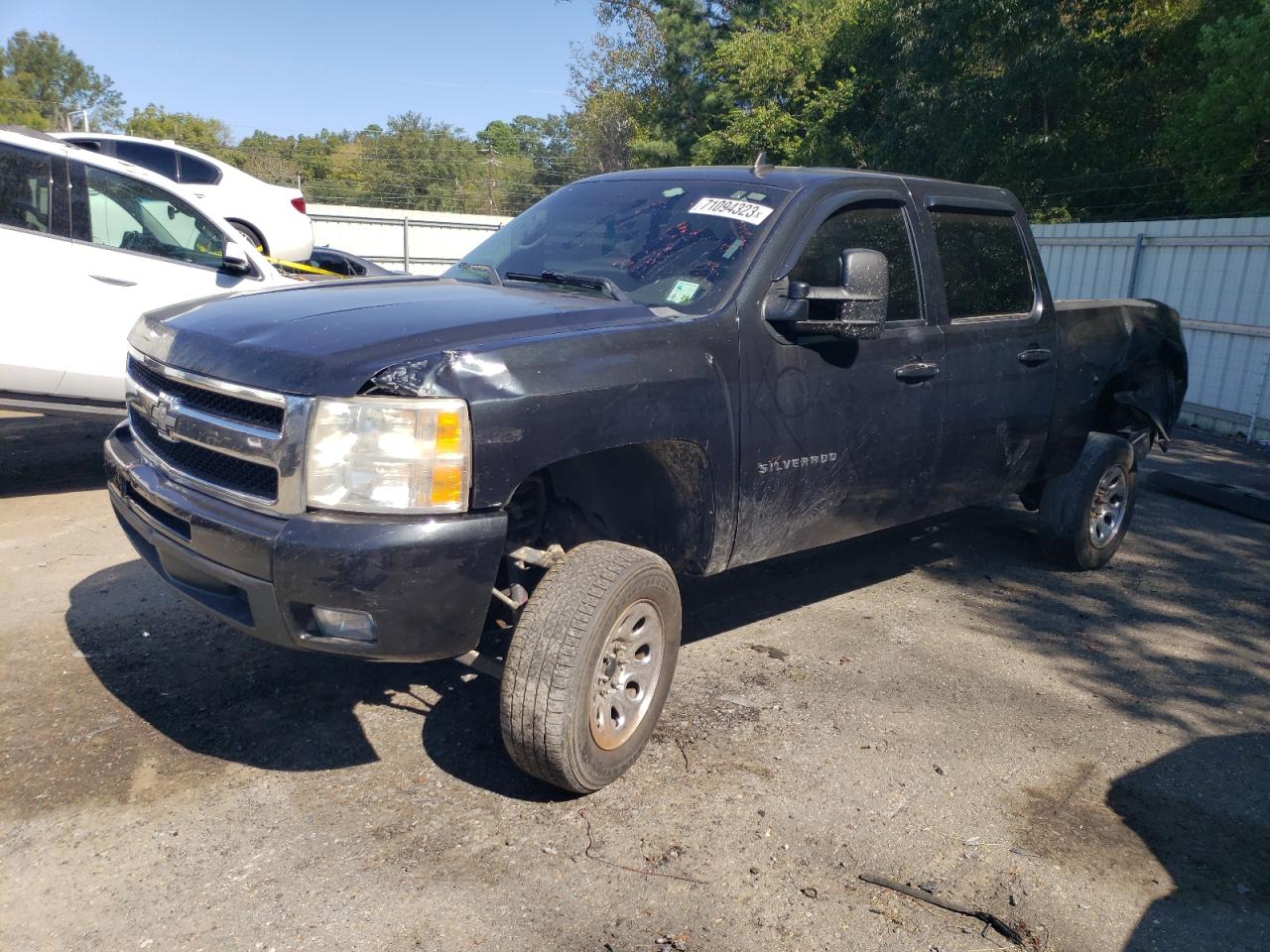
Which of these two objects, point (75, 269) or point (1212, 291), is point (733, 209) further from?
point (1212, 291)

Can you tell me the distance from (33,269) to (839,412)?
5.00 metres

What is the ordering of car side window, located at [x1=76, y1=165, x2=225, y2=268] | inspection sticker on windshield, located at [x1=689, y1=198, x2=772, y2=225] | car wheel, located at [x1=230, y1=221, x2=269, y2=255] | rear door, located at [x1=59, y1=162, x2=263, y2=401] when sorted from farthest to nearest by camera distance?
car wheel, located at [x1=230, y1=221, x2=269, y2=255], car side window, located at [x1=76, y1=165, x2=225, y2=268], rear door, located at [x1=59, y1=162, x2=263, y2=401], inspection sticker on windshield, located at [x1=689, y1=198, x2=772, y2=225]

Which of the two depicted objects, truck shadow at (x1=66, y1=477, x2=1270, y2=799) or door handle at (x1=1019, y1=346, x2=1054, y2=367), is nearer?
truck shadow at (x1=66, y1=477, x2=1270, y2=799)

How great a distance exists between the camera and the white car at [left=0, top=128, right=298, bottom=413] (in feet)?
20.5

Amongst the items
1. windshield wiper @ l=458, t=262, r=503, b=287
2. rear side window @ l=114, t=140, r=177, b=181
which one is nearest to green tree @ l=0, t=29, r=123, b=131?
rear side window @ l=114, t=140, r=177, b=181

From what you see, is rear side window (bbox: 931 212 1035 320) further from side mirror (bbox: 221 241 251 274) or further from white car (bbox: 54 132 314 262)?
white car (bbox: 54 132 314 262)

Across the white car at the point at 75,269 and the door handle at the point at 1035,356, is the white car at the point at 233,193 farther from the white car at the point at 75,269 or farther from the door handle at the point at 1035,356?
the door handle at the point at 1035,356

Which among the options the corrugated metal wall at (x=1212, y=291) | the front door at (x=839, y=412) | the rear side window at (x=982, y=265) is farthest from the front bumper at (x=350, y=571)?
the corrugated metal wall at (x=1212, y=291)

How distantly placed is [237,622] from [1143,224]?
12166mm

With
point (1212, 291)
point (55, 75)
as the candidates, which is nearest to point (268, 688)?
point (1212, 291)

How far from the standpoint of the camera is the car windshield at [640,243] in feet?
12.8

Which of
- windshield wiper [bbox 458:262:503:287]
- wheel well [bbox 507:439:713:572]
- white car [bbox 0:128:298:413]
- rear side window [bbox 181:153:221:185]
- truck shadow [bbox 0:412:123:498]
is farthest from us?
rear side window [bbox 181:153:221:185]

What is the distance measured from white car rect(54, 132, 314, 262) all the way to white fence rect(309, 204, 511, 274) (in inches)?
225

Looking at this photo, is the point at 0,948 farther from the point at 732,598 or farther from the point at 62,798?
the point at 732,598
